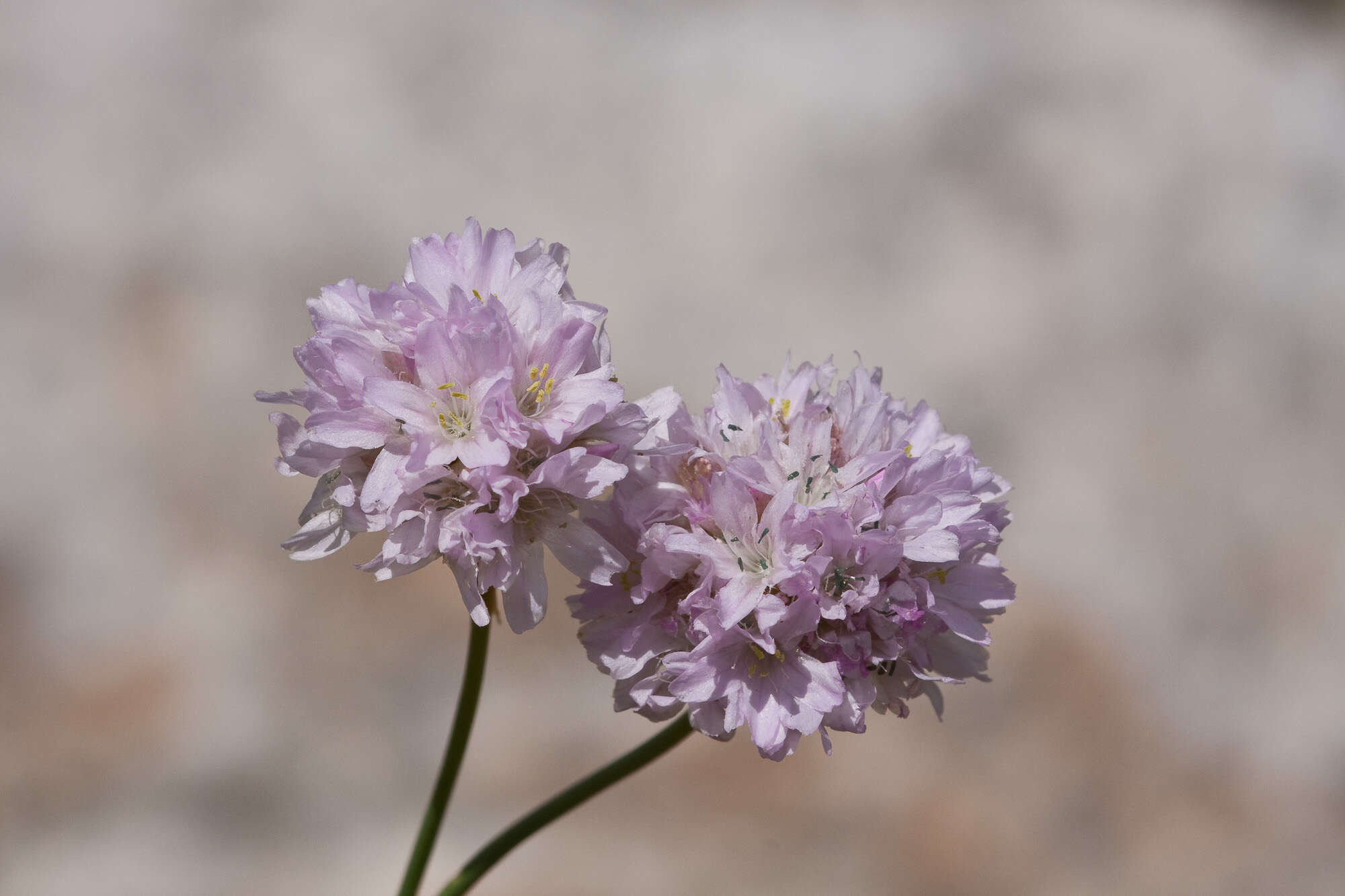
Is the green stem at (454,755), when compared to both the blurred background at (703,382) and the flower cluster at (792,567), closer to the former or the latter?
the flower cluster at (792,567)

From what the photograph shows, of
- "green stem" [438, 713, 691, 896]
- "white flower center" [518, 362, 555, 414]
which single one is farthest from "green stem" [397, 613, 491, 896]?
"white flower center" [518, 362, 555, 414]

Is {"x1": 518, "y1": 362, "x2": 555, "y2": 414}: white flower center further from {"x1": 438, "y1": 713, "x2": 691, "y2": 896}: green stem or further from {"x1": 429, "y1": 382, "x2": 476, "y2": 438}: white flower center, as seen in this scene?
{"x1": 438, "y1": 713, "x2": 691, "y2": 896}: green stem

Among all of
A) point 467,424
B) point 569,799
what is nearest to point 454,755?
point 569,799

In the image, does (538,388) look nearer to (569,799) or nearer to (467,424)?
(467,424)

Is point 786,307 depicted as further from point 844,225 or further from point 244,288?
point 244,288

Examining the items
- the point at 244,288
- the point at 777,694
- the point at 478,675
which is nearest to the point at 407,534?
the point at 478,675

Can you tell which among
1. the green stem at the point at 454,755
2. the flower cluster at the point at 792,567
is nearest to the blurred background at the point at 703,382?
the green stem at the point at 454,755
